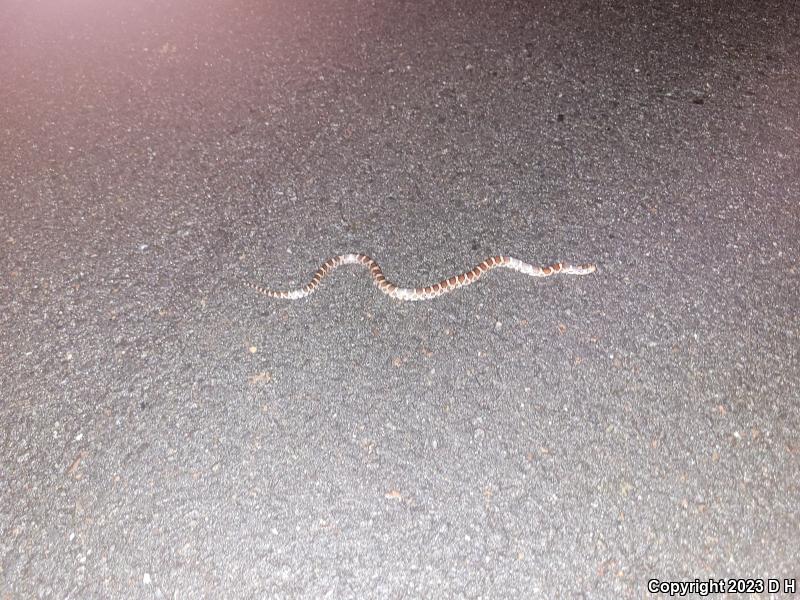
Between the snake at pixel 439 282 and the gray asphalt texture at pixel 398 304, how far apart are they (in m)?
0.06

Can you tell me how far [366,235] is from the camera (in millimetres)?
4434

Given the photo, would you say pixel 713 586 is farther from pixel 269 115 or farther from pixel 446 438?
pixel 269 115

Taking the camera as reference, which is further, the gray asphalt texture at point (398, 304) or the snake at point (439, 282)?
the snake at point (439, 282)

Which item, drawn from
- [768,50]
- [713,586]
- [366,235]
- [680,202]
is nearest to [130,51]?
[366,235]

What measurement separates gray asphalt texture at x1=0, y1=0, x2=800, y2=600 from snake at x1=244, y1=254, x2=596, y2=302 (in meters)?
0.06

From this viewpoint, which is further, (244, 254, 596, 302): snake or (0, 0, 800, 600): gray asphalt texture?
(244, 254, 596, 302): snake

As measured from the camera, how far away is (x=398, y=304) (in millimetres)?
4117

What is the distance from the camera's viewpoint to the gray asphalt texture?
3.24 metres

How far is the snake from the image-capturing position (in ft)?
13.6

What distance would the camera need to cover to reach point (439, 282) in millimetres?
4172

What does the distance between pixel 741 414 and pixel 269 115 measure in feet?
13.0

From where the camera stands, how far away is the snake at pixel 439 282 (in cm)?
414

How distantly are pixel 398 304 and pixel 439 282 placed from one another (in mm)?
313

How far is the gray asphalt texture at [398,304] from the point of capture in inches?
127
